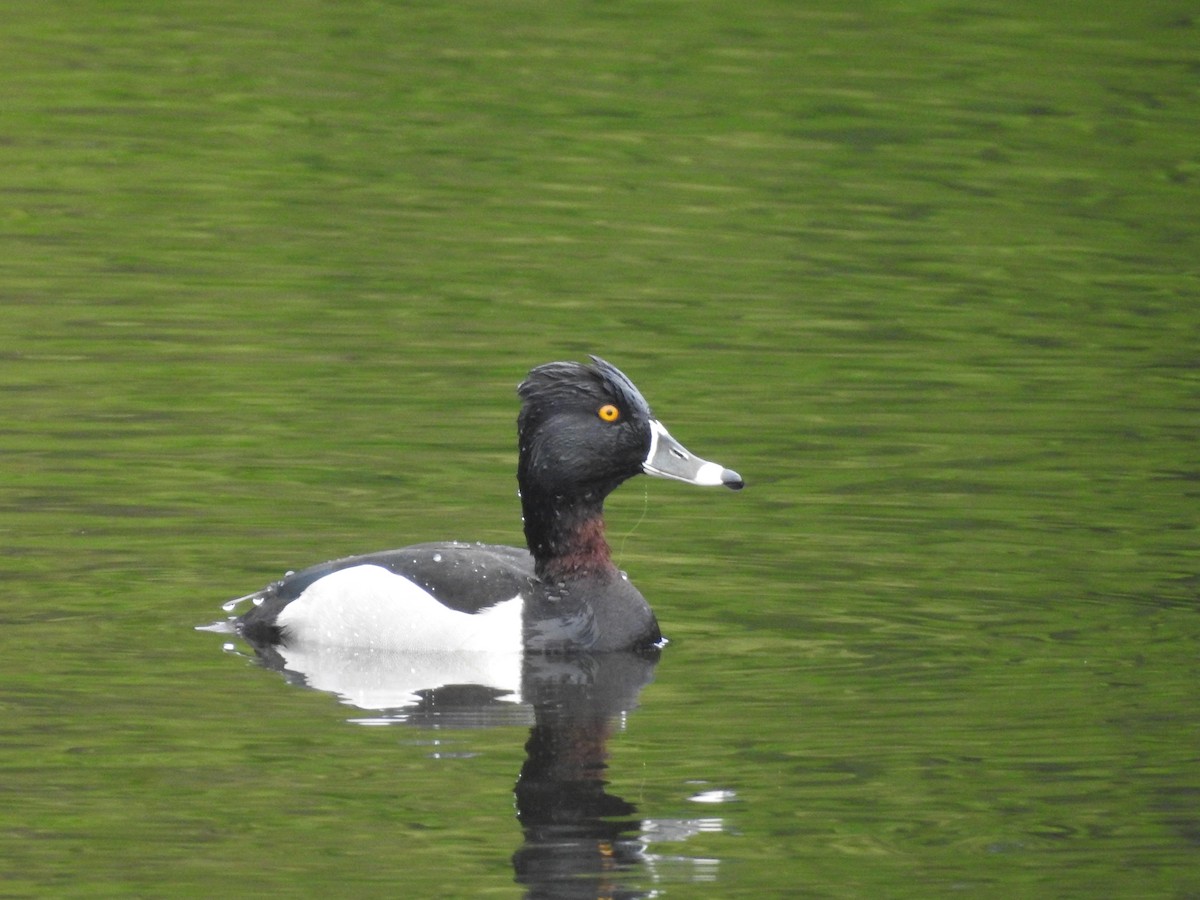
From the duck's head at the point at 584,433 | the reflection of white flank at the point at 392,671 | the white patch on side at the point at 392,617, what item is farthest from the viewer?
the duck's head at the point at 584,433

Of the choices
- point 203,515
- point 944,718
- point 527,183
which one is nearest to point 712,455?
point 203,515

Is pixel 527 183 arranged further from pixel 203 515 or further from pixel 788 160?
pixel 203 515

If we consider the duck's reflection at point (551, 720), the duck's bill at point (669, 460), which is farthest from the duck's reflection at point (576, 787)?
the duck's bill at point (669, 460)

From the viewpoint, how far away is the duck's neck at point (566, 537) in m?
10.5

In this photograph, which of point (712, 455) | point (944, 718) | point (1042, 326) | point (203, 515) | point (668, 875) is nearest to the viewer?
point (668, 875)

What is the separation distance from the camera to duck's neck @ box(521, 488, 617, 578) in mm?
10539

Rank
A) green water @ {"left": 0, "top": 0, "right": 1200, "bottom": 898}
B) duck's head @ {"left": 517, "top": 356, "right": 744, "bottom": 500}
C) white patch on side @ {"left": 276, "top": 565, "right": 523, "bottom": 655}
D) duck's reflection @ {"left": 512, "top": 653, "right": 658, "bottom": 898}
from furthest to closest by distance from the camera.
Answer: duck's head @ {"left": 517, "top": 356, "right": 744, "bottom": 500}, white patch on side @ {"left": 276, "top": 565, "right": 523, "bottom": 655}, green water @ {"left": 0, "top": 0, "right": 1200, "bottom": 898}, duck's reflection @ {"left": 512, "top": 653, "right": 658, "bottom": 898}

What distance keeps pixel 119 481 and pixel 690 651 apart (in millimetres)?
3568

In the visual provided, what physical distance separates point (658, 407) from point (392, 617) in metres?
4.07

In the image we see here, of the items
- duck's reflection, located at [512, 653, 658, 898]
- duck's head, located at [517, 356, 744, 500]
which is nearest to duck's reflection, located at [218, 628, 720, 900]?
duck's reflection, located at [512, 653, 658, 898]

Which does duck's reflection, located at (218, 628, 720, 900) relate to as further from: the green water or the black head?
the black head

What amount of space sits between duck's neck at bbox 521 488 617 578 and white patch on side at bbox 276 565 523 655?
0.30 m

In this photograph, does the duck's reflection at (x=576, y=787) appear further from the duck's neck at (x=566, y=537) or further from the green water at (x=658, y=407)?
the duck's neck at (x=566, y=537)

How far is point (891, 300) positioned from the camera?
16828 millimetres
